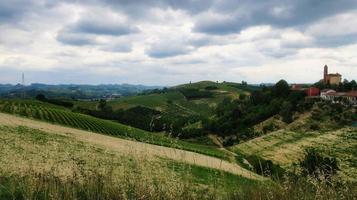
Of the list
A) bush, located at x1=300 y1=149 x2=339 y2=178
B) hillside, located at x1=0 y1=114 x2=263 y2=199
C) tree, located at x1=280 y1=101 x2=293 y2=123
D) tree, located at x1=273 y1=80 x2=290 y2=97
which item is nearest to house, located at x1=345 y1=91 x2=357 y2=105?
tree, located at x1=280 y1=101 x2=293 y2=123

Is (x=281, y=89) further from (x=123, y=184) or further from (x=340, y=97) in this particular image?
(x=123, y=184)

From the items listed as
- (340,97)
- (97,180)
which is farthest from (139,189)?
(340,97)

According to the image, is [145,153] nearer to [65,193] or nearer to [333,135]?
[65,193]

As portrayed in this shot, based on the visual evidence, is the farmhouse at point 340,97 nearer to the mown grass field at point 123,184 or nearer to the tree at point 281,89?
the tree at point 281,89

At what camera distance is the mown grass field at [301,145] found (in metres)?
86.8

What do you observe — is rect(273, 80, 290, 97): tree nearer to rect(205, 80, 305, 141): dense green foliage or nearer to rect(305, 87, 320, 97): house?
rect(205, 80, 305, 141): dense green foliage

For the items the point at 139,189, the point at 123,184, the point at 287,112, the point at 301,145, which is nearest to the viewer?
the point at 139,189

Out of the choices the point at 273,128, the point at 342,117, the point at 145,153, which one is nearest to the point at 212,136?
the point at 273,128

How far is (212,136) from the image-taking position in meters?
145

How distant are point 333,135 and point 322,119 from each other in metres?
16.8

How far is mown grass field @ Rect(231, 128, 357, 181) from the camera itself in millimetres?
86812

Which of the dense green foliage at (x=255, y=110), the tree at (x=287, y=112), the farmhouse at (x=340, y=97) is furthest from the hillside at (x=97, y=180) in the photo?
the farmhouse at (x=340, y=97)

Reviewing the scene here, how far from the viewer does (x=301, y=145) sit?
100 meters

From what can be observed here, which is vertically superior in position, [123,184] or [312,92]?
[312,92]
